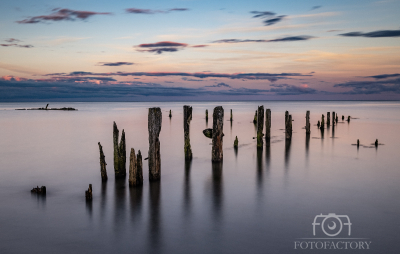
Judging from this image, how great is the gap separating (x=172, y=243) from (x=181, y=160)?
8.46m

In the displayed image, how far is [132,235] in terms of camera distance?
7.06 m

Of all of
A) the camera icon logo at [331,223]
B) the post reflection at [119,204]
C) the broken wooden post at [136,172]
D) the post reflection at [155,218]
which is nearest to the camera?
the post reflection at [155,218]

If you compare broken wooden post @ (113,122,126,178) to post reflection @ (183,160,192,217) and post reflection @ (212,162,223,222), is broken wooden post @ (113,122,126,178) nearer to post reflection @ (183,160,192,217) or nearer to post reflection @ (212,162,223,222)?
post reflection @ (183,160,192,217)

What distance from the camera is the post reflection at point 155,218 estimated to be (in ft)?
22.0

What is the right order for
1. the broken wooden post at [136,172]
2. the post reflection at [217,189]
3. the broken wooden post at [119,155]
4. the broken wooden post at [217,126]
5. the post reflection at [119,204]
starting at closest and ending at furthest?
the post reflection at [119,204] < the post reflection at [217,189] < the broken wooden post at [136,172] < the broken wooden post at [119,155] < the broken wooden post at [217,126]

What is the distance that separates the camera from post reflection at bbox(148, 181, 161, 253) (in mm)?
6699

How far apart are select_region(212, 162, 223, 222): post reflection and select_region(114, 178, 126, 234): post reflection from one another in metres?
2.28

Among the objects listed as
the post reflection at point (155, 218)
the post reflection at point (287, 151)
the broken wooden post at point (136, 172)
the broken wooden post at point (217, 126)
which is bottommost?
the post reflection at point (155, 218)

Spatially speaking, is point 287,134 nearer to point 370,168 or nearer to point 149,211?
point 370,168

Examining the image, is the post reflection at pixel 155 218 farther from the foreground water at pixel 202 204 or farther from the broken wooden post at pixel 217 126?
the broken wooden post at pixel 217 126

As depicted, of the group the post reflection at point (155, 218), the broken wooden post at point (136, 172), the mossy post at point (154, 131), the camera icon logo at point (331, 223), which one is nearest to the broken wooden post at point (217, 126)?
the mossy post at point (154, 131)

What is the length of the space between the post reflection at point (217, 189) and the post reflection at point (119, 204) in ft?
7.47

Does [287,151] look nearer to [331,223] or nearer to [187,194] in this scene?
[187,194]

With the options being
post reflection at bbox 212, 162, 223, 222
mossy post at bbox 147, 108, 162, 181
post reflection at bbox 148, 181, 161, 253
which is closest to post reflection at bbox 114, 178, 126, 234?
post reflection at bbox 148, 181, 161, 253
